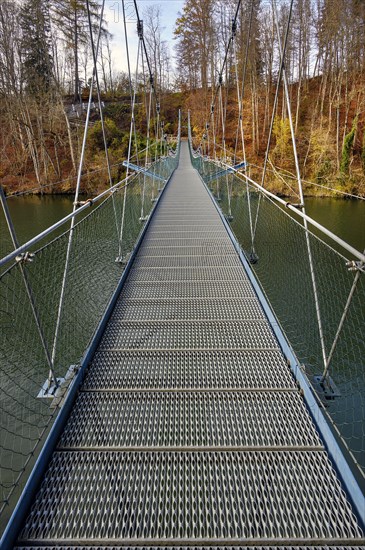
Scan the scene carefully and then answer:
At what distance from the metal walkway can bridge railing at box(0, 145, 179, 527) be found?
222 millimetres

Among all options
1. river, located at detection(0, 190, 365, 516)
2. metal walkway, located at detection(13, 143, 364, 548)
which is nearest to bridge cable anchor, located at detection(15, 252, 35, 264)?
metal walkway, located at detection(13, 143, 364, 548)

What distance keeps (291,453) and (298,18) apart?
2137 cm

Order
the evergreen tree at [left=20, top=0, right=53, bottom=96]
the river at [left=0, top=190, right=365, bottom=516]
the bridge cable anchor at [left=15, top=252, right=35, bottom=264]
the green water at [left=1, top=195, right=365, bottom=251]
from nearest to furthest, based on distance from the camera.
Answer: the bridge cable anchor at [left=15, top=252, right=35, bottom=264]
the river at [left=0, top=190, right=365, bottom=516]
the green water at [left=1, top=195, right=365, bottom=251]
the evergreen tree at [left=20, top=0, right=53, bottom=96]

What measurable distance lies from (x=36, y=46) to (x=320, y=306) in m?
20.1

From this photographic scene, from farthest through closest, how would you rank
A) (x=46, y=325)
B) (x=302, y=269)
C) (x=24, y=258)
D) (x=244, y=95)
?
(x=244, y=95) → (x=302, y=269) → (x=46, y=325) → (x=24, y=258)

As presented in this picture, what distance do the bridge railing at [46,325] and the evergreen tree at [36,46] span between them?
540 inches

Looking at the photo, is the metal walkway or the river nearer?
the metal walkway

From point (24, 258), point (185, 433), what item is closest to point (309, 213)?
point (185, 433)

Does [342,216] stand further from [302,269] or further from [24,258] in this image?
[24,258]

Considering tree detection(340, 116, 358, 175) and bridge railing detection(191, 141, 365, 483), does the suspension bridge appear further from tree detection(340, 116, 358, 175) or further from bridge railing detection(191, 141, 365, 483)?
tree detection(340, 116, 358, 175)

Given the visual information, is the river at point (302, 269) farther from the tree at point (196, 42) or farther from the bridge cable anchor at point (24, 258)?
the tree at point (196, 42)

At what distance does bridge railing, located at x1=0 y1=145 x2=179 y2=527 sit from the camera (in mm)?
1554

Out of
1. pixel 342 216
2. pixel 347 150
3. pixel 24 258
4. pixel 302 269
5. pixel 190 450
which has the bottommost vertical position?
pixel 302 269

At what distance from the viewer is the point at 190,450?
1.26 m
